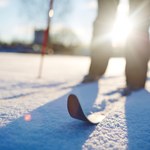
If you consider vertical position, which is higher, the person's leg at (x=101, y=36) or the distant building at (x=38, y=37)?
the person's leg at (x=101, y=36)

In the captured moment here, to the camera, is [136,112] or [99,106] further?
[99,106]

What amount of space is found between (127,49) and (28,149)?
2541mm

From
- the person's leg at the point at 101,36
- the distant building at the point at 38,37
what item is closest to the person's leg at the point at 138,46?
the person's leg at the point at 101,36

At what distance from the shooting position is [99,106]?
7.20 ft

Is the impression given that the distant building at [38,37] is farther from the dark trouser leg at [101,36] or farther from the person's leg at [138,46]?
the person's leg at [138,46]

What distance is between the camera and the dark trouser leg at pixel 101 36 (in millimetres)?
4406

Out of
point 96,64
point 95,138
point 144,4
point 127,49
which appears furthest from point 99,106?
point 96,64

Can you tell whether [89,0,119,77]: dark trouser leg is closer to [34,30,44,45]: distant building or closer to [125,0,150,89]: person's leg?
[125,0,150,89]: person's leg

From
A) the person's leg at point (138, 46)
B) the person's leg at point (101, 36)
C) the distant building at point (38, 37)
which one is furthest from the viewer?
the distant building at point (38, 37)

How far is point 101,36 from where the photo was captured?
15.0ft

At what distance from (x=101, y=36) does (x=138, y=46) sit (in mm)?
1283

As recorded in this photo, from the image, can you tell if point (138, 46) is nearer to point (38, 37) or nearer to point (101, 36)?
point (101, 36)

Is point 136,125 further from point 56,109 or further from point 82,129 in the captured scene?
point 56,109

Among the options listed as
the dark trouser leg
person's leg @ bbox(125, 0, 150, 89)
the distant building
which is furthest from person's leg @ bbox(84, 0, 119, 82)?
the distant building
